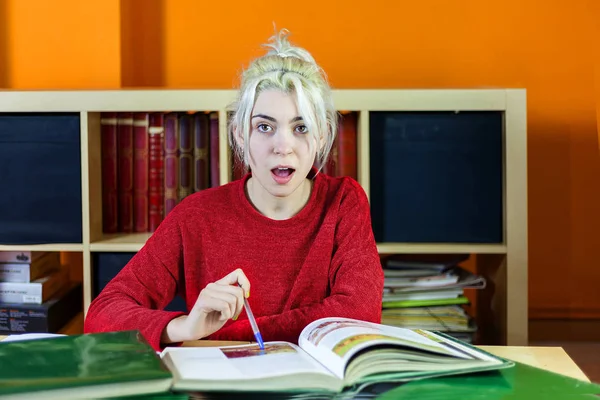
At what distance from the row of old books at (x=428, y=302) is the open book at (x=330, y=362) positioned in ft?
3.21

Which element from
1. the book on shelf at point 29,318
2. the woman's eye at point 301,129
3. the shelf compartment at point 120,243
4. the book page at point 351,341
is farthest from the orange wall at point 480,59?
the book page at point 351,341

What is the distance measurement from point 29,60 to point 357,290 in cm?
152

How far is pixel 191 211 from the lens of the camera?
1.43 m

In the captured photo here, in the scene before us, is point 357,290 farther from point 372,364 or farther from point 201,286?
point 372,364

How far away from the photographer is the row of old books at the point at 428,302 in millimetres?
1922

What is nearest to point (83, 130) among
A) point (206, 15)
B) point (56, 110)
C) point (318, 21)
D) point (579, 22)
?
point (56, 110)

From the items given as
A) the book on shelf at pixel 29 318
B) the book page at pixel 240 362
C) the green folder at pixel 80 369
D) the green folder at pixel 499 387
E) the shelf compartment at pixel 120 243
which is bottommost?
the book on shelf at pixel 29 318

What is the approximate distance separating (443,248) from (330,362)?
3.62 ft

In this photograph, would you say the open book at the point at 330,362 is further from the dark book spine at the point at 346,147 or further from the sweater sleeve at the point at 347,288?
the dark book spine at the point at 346,147

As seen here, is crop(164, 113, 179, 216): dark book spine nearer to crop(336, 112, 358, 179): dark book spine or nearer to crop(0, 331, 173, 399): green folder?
crop(336, 112, 358, 179): dark book spine

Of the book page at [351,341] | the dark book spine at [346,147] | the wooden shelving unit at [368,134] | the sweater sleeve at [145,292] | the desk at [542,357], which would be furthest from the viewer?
the dark book spine at [346,147]

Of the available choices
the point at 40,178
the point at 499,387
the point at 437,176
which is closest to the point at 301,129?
the point at 499,387

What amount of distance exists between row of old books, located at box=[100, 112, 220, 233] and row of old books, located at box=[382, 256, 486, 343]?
0.59 metres

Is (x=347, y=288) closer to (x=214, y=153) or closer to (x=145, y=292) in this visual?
(x=145, y=292)
